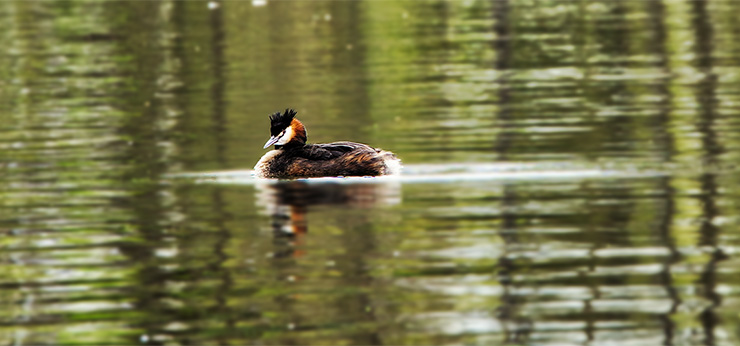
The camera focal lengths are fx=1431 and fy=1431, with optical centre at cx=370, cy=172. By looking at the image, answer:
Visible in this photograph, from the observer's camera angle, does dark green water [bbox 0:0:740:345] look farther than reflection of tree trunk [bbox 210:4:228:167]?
No

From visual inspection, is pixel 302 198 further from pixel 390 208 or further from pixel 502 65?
pixel 502 65

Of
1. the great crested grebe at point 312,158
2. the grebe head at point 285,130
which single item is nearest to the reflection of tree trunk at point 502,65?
the great crested grebe at point 312,158

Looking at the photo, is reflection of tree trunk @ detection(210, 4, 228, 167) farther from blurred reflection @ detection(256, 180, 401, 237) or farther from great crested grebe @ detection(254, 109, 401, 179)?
blurred reflection @ detection(256, 180, 401, 237)

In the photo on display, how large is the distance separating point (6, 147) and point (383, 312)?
868 cm

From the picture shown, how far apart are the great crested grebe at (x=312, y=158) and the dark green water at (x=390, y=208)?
0.89ft

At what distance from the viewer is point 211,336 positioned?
7.73 m

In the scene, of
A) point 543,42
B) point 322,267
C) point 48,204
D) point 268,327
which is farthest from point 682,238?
point 543,42

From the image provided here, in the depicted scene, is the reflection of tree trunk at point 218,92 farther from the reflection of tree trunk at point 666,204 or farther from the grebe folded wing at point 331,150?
the reflection of tree trunk at point 666,204

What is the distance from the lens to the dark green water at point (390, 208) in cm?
802

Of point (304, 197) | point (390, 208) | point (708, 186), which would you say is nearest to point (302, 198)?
point (304, 197)

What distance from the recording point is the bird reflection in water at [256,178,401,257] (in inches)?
420

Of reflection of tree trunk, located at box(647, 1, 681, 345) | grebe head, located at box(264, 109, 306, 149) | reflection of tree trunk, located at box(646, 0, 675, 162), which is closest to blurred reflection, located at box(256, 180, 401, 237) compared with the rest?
grebe head, located at box(264, 109, 306, 149)

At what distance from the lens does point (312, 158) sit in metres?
13.8

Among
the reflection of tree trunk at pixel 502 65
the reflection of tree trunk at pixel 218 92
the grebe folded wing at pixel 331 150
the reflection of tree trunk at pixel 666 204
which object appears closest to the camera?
the reflection of tree trunk at pixel 666 204
